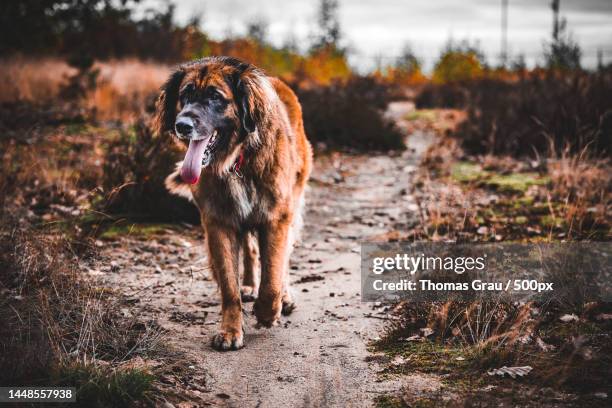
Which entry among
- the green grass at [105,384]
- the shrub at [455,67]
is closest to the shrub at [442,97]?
the shrub at [455,67]

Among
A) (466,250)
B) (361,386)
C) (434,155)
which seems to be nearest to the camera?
(361,386)

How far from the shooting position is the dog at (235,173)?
11.8 feet

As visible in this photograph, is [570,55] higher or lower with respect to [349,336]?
higher

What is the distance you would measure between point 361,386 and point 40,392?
1.55 m

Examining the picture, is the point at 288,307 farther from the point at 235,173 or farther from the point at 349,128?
the point at 349,128

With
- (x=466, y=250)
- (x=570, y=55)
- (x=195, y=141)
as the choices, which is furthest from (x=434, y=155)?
(x=570, y=55)

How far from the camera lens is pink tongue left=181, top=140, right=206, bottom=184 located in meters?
3.43

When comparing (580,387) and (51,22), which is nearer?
(580,387)

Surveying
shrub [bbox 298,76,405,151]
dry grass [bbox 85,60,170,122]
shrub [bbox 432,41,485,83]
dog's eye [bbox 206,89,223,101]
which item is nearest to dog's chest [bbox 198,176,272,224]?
dog's eye [bbox 206,89,223,101]

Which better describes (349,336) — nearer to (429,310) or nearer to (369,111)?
(429,310)

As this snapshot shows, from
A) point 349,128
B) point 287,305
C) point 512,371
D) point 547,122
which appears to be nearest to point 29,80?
point 349,128

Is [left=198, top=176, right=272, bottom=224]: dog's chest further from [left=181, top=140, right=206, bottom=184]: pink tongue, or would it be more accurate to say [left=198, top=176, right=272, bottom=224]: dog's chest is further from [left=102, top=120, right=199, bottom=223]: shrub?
[left=102, top=120, right=199, bottom=223]: shrub

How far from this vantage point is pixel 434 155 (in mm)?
9359

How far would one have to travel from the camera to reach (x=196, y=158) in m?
3.46
